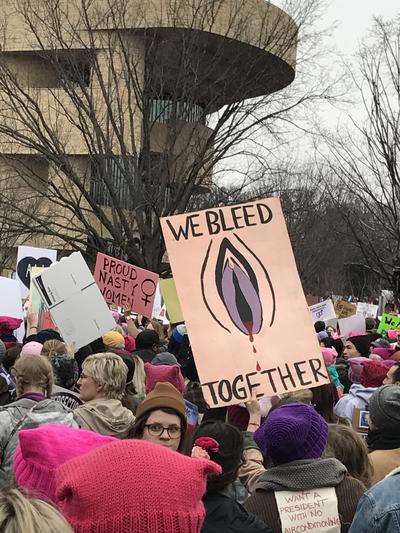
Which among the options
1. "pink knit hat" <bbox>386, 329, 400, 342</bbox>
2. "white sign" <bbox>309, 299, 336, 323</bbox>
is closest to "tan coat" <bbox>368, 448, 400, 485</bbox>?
"pink knit hat" <bbox>386, 329, 400, 342</bbox>

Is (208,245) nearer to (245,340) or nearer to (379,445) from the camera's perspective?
(245,340)

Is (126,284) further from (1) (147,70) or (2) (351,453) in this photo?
(1) (147,70)

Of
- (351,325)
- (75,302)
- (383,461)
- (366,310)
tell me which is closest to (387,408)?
(383,461)

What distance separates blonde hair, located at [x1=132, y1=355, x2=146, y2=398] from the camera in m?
6.97

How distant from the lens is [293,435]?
12.2 feet

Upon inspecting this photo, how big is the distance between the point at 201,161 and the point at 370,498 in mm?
16759

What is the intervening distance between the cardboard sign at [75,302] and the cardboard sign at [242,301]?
360 cm

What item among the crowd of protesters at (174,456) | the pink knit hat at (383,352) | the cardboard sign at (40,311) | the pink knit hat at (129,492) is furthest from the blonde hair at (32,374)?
the cardboard sign at (40,311)

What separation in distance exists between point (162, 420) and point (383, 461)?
46.7 inches

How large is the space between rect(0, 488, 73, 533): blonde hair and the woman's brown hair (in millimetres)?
2756

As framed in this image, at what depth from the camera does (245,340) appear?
202 inches

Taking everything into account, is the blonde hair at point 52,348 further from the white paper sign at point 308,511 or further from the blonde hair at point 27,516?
the blonde hair at point 27,516

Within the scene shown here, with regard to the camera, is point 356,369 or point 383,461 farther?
point 356,369

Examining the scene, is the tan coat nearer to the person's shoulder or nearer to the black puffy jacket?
the black puffy jacket
